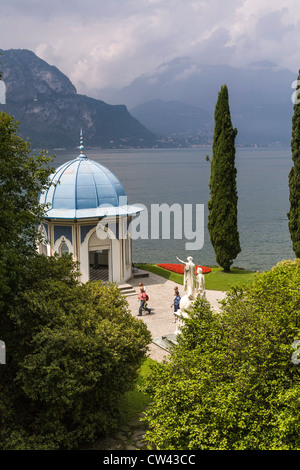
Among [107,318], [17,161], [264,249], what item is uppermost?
[17,161]

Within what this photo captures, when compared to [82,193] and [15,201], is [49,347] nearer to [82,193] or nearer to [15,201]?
[15,201]

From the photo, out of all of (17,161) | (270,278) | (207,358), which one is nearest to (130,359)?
(207,358)

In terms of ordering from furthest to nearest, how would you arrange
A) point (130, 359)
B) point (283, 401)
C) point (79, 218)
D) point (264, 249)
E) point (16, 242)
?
point (264, 249) < point (79, 218) < point (16, 242) < point (130, 359) < point (283, 401)

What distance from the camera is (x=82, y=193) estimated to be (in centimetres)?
2402

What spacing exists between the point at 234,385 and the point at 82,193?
17.1 m

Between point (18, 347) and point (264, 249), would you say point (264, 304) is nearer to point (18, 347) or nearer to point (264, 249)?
point (18, 347)

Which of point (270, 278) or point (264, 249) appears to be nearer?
point (270, 278)

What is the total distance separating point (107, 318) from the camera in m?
11.2

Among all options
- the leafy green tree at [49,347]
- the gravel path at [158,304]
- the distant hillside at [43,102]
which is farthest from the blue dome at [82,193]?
the distant hillside at [43,102]

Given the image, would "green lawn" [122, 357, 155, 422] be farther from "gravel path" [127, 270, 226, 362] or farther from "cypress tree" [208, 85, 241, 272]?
"cypress tree" [208, 85, 241, 272]

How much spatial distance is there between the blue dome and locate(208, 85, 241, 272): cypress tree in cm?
712

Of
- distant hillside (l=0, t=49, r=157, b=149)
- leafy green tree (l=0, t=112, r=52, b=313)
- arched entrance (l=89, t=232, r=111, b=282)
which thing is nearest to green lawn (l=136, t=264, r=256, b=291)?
arched entrance (l=89, t=232, r=111, b=282)

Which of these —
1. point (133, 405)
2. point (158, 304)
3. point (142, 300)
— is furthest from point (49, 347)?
point (158, 304)

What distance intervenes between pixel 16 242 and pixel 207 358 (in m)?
5.67
